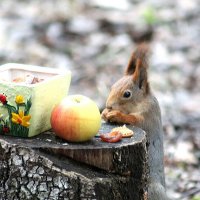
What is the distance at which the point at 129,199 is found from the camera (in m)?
3.42

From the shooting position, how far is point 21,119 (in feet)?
→ 10.9

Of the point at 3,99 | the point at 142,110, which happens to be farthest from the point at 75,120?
the point at 142,110

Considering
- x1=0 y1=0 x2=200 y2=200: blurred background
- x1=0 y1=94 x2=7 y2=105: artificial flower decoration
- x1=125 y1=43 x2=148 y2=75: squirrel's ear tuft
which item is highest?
x1=125 y1=43 x2=148 y2=75: squirrel's ear tuft

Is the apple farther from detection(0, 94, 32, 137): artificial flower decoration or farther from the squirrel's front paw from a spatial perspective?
the squirrel's front paw

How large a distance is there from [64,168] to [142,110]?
0.94 m

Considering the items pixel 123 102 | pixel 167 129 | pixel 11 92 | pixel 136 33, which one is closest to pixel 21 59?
pixel 136 33

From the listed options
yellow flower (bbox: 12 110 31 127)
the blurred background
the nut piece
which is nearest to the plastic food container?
yellow flower (bbox: 12 110 31 127)

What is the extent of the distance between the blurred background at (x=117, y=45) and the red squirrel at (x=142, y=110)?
4.89ft

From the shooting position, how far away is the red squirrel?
151 inches

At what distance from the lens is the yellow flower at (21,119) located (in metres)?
3.32

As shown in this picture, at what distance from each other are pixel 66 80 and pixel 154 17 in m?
5.31

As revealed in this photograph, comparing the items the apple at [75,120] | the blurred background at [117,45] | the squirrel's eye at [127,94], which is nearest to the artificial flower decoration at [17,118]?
the apple at [75,120]

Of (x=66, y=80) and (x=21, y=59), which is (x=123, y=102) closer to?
(x=66, y=80)

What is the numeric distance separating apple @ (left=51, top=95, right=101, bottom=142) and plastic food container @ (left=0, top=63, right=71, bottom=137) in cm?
10
